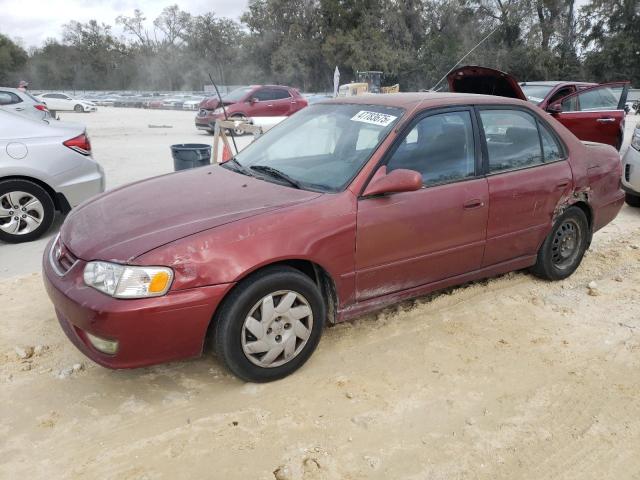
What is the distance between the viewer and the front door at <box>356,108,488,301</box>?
314 cm

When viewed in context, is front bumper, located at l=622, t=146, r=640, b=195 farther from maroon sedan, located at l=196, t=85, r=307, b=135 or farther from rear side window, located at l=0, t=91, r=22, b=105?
rear side window, located at l=0, t=91, r=22, b=105

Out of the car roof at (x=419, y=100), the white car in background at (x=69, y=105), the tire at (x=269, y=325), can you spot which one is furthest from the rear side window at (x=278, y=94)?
the white car in background at (x=69, y=105)

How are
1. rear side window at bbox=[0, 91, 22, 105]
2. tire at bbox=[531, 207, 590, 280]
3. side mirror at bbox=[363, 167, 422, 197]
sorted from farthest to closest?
rear side window at bbox=[0, 91, 22, 105], tire at bbox=[531, 207, 590, 280], side mirror at bbox=[363, 167, 422, 197]

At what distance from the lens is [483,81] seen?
556cm

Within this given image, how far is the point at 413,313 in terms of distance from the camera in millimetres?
3801

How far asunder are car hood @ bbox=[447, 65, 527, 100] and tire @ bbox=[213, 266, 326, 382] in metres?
3.34

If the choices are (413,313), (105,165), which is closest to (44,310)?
(413,313)

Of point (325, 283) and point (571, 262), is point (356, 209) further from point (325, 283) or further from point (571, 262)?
point (571, 262)

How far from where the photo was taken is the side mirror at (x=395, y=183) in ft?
9.84

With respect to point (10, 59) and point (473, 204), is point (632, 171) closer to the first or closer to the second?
point (473, 204)

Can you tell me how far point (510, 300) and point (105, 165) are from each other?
8318 mm

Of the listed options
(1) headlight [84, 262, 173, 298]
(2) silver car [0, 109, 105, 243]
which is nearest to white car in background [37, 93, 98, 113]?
(2) silver car [0, 109, 105, 243]

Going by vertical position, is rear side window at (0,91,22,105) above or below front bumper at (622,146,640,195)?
above

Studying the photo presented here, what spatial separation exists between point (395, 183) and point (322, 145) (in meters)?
0.79
